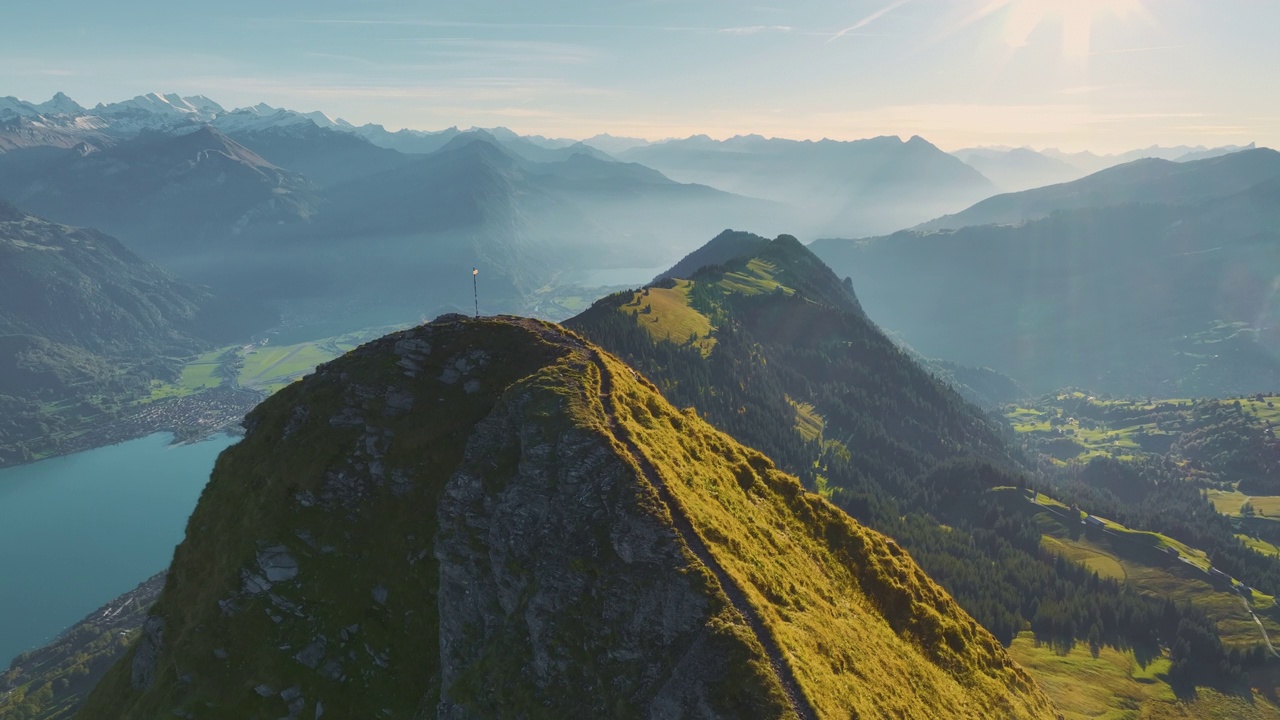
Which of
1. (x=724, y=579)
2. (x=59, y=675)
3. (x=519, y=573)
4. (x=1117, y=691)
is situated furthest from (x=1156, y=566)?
(x=59, y=675)

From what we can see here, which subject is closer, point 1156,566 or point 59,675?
point 1156,566

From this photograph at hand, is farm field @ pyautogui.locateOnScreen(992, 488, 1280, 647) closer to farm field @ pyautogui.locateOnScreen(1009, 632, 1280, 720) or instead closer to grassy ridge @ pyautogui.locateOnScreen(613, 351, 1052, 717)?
farm field @ pyautogui.locateOnScreen(1009, 632, 1280, 720)

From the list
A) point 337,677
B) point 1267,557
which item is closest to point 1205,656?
point 1267,557

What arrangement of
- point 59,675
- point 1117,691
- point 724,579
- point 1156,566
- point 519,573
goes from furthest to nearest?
1. point 59,675
2. point 1156,566
3. point 1117,691
4. point 519,573
5. point 724,579

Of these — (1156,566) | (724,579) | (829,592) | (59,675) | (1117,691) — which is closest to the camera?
(724,579)

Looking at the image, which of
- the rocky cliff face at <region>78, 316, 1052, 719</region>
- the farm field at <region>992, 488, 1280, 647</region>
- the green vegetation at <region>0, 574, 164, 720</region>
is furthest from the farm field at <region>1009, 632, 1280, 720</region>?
the green vegetation at <region>0, 574, 164, 720</region>

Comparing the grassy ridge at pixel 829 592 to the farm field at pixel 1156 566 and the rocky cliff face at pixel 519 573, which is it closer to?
the rocky cliff face at pixel 519 573

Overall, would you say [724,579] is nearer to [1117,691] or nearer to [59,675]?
[1117,691]

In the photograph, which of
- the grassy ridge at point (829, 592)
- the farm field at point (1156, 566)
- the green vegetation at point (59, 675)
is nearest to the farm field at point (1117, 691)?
the farm field at point (1156, 566)

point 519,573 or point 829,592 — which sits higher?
point 519,573
